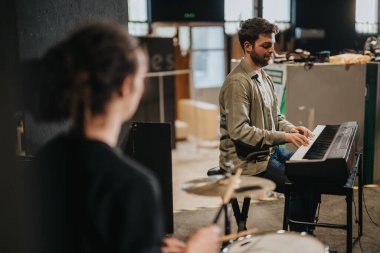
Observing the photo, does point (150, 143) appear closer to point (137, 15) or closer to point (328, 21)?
point (137, 15)

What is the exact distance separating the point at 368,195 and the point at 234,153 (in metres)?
2.06

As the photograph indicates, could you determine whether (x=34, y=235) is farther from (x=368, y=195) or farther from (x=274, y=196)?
(x=368, y=195)

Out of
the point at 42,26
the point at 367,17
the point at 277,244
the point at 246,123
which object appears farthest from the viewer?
the point at 367,17

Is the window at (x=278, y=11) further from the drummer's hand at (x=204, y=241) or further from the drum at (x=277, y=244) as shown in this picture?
the drummer's hand at (x=204, y=241)

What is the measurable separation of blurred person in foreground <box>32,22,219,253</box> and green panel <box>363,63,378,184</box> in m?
4.05

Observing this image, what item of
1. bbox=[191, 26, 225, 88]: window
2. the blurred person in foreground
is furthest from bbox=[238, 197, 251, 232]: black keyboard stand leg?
bbox=[191, 26, 225, 88]: window

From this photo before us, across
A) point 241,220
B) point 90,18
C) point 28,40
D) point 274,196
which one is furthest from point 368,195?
point 28,40

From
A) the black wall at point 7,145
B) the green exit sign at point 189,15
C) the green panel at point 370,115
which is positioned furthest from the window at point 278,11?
the black wall at point 7,145

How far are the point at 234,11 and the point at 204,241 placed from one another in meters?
8.80

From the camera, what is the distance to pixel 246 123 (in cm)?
317

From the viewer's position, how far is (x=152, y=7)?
21.8ft

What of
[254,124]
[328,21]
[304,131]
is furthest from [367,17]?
[254,124]

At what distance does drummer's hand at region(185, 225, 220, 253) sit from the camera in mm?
1449

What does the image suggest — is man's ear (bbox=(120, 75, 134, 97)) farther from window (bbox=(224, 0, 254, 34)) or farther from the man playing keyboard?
window (bbox=(224, 0, 254, 34))
